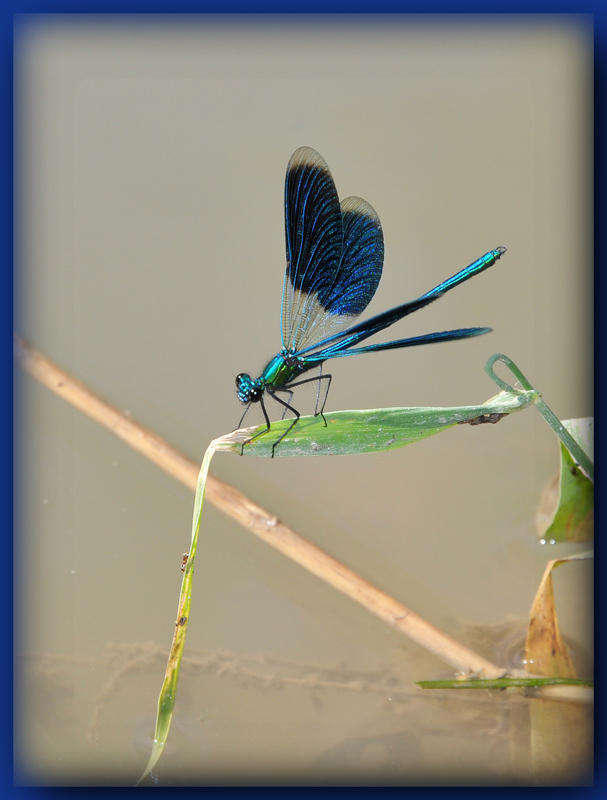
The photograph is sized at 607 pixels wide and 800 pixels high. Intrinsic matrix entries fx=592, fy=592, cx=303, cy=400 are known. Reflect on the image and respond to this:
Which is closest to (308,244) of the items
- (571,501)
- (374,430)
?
(374,430)

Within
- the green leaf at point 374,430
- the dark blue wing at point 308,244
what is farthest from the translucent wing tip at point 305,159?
the green leaf at point 374,430

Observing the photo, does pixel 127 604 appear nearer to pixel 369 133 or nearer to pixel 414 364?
pixel 414 364

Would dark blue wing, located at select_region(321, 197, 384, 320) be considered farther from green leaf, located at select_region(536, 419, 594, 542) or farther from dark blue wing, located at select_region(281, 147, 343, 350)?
green leaf, located at select_region(536, 419, 594, 542)

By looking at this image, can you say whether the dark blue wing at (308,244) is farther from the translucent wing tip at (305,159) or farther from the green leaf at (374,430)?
the green leaf at (374,430)

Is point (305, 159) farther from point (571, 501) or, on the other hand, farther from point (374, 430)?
point (571, 501)

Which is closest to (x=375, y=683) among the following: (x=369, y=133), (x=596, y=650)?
(x=596, y=650)

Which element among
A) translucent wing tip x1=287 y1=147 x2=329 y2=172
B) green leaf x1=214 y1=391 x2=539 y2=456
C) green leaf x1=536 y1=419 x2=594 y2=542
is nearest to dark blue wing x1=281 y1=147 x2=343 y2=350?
translucent wing tip x1=287 y1=147 x2=329 y2=172
